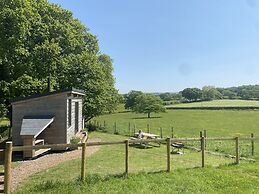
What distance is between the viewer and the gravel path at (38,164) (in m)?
10.0

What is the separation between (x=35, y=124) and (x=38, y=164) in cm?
280

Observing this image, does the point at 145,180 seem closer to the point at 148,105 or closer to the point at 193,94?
the point at 148,105

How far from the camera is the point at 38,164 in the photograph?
40.5 ft

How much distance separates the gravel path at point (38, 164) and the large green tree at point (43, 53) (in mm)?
8907

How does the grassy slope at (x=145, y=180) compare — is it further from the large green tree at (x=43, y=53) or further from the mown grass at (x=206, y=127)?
the large green tree at (x=43, y=53)

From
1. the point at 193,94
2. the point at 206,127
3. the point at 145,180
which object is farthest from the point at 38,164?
the point at 193,94

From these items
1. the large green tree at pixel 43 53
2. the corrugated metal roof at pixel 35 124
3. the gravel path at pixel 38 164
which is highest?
the large green tree at pixel 43 53

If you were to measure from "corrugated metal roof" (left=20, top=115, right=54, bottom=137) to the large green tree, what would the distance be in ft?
23.1

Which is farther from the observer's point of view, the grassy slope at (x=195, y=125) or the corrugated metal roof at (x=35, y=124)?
the grassy slope at (x=195, y=125)

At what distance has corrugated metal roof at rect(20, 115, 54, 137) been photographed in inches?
548

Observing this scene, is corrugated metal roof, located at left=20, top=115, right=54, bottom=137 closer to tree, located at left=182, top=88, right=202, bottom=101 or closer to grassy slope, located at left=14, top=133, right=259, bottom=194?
grassy slope, located at left=14, top=133, right=259, bottom=194

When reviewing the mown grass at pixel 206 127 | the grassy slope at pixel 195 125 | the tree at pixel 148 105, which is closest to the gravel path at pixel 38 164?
the mown grass at pixel 206 127

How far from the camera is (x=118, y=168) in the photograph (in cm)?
1095

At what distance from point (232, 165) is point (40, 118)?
9.21 meters
